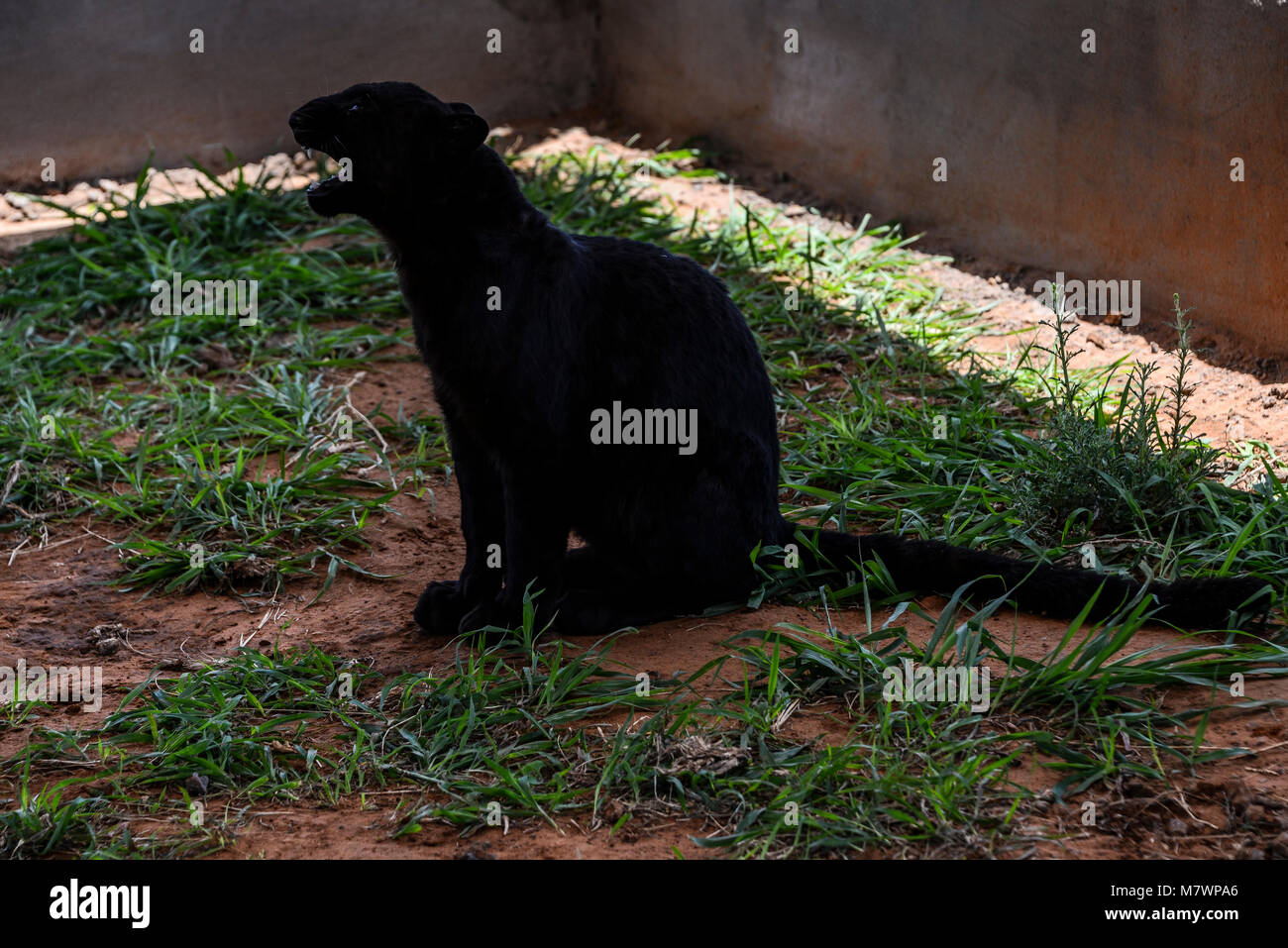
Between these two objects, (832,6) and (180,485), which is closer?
(180,485)

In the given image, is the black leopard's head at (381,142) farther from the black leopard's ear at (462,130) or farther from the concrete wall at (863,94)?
the concrete wall at (863,94)

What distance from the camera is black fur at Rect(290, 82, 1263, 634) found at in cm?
341

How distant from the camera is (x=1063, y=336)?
4270mm

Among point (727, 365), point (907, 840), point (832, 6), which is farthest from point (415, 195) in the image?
point (832, 6)

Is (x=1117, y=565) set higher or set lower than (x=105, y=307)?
lower

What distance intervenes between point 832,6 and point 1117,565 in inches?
174

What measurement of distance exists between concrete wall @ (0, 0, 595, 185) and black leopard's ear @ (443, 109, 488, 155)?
196 inches

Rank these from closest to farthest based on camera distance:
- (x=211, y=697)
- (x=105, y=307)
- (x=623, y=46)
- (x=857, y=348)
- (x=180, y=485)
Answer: (x=211, y=697)
(x=180, y=485)
(x=857, y=348)
(x=105, y=307)
(x=623, y=46)

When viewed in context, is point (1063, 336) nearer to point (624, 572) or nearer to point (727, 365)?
point (727, 365)

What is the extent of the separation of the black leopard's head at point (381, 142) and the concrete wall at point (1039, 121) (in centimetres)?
334

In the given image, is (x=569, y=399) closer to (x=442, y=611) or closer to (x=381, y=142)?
(x=442, y=611)

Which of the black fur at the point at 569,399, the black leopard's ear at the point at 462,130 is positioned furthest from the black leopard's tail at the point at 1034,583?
the black leopard's ear at the point at 462,130

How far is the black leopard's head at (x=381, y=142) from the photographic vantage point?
132 inches

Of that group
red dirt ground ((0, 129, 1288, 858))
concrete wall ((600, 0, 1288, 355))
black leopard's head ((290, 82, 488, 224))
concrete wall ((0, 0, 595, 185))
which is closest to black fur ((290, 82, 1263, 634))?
black leopard's head ((290, 82, 488, 224))
